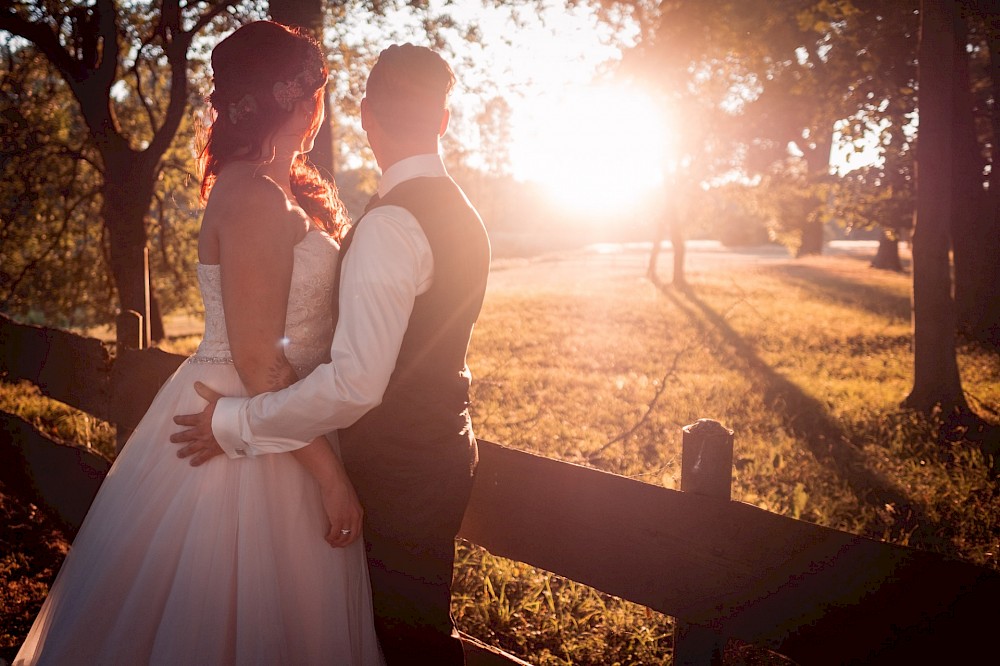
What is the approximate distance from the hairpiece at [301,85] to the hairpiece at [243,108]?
0.24 ft

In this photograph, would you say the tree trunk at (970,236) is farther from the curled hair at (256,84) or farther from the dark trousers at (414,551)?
the curled hair at (256,84)

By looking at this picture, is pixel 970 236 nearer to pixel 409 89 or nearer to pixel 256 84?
pixel 409 89

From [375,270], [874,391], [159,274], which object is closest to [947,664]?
[375,270]

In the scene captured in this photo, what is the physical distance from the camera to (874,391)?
29.7 ft

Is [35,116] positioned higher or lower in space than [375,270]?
higher

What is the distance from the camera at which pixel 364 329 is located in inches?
73.0

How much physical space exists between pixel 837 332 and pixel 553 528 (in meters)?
14.0

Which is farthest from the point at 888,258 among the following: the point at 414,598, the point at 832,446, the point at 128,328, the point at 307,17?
the point at 414,598

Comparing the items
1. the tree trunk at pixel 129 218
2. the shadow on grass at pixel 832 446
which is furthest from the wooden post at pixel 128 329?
the shadow on grass at pixel 832 446

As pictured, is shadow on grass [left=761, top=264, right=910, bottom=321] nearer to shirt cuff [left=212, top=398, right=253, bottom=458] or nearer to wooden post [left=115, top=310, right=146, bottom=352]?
wooden post [left=115, top=310, right=146, bottom=352]

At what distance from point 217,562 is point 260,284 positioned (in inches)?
35.3

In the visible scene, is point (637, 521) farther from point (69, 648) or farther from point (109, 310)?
point (109, 310)

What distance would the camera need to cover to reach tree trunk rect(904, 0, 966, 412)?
6.98 meters

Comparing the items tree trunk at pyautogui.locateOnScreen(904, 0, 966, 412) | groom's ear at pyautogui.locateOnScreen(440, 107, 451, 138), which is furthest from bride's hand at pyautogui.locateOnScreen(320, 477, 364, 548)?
tree trunk at pyautogui.locateOnScreen(904, 0, 966, 412)
